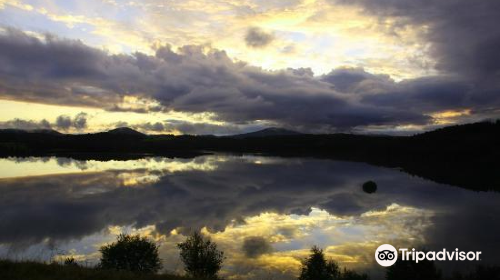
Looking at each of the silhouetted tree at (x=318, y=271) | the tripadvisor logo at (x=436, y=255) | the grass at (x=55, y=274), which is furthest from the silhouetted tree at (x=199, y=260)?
the tripadvisor logo at (x=436, y=255)

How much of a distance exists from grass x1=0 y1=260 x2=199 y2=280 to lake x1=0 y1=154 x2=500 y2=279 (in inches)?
507

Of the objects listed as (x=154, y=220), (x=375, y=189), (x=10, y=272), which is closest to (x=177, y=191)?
(x=154, y=220)

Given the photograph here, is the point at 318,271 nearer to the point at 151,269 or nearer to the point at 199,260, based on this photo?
the point at 199,260

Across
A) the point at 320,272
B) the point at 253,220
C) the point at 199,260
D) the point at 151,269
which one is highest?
the point at 199,260

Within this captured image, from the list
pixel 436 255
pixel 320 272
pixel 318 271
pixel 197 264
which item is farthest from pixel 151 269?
pixel 436 255

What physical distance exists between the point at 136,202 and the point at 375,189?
6155 cm

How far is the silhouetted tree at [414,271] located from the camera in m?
26.4

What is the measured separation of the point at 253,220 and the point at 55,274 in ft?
138

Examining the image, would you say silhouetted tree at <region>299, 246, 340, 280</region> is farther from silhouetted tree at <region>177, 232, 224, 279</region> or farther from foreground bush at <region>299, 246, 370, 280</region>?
silhouetted tree at <region>177, 232, 224, 279</region>

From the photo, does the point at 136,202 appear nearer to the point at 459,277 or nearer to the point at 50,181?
the point at 50,181

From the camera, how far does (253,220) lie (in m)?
62.7

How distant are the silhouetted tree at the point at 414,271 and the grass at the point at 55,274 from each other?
49.7ft

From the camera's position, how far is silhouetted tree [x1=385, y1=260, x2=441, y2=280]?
86.7 feet

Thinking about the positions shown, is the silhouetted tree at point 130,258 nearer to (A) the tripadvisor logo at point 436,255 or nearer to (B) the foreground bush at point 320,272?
(B) the foreground bush at point 320,272
